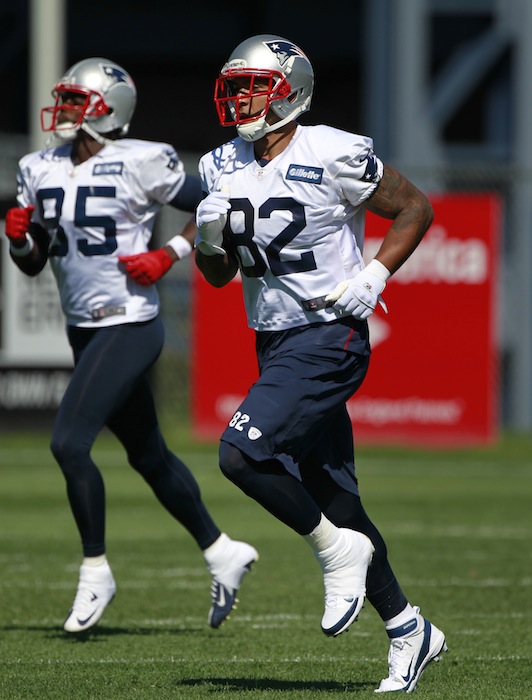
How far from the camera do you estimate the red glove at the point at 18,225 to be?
18.5 feet

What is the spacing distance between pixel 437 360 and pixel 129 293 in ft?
24.3

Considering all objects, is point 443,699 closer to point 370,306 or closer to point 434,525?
point 370,306

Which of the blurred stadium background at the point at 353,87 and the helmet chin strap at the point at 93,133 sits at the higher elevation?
the helmet chin strap at the point at 93,133

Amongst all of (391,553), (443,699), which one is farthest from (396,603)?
(391,553)

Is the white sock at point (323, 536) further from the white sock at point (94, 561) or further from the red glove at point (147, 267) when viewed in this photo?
the red glove at point (147, 267)

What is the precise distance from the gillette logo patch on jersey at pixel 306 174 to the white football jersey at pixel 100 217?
145cm

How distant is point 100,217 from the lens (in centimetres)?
577

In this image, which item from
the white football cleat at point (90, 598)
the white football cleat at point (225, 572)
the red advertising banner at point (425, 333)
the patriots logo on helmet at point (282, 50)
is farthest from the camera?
the red advertising banner at point (425, 333)

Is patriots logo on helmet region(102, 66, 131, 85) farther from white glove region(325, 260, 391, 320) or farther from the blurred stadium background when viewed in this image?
the blurred stadium background

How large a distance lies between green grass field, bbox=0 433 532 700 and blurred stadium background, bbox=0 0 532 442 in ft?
12.4

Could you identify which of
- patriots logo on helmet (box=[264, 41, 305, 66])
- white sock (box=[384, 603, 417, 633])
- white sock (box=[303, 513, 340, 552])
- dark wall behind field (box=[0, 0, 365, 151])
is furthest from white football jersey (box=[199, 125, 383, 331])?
dark wall behind field (box=[0, 0, 365, 151])

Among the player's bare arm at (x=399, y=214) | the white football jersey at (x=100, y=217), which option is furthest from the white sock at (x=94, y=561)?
the player's bare arm at (x=399, y=214)

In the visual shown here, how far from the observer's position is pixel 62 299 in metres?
5.84

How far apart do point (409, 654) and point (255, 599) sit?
2.01 metres
